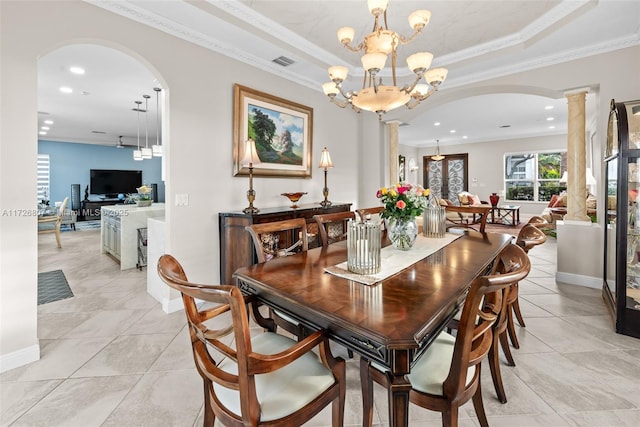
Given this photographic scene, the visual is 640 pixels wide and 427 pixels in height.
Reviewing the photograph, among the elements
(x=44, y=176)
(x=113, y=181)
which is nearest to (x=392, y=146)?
(x=113, y=181)

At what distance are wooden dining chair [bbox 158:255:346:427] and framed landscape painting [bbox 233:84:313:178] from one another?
245cm

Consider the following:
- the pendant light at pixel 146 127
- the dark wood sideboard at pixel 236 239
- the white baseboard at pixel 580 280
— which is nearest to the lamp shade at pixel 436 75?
the dark wood sideboard at pixel 236 239

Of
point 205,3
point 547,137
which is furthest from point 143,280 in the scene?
point 547,137

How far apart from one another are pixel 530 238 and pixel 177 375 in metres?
2.63

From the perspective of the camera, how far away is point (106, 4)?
7.82 ft

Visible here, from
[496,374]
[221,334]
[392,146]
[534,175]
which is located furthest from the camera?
[534,175]

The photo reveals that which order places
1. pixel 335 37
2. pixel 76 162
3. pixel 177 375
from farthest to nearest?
pixel 76 162 < pixel 335 37 < pixel 177 375

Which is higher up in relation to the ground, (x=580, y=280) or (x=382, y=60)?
(x=382, y=60)

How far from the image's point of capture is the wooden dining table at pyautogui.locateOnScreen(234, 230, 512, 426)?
0.95 m

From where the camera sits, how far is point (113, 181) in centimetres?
1014

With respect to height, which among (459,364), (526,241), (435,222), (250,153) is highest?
(250,153)

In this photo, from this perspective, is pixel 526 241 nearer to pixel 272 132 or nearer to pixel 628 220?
pixel 628 220

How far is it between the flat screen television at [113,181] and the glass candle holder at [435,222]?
11005 mm

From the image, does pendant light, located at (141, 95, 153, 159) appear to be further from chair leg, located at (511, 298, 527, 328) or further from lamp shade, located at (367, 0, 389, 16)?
chair leg, located at (511, 298, 527, 328)
